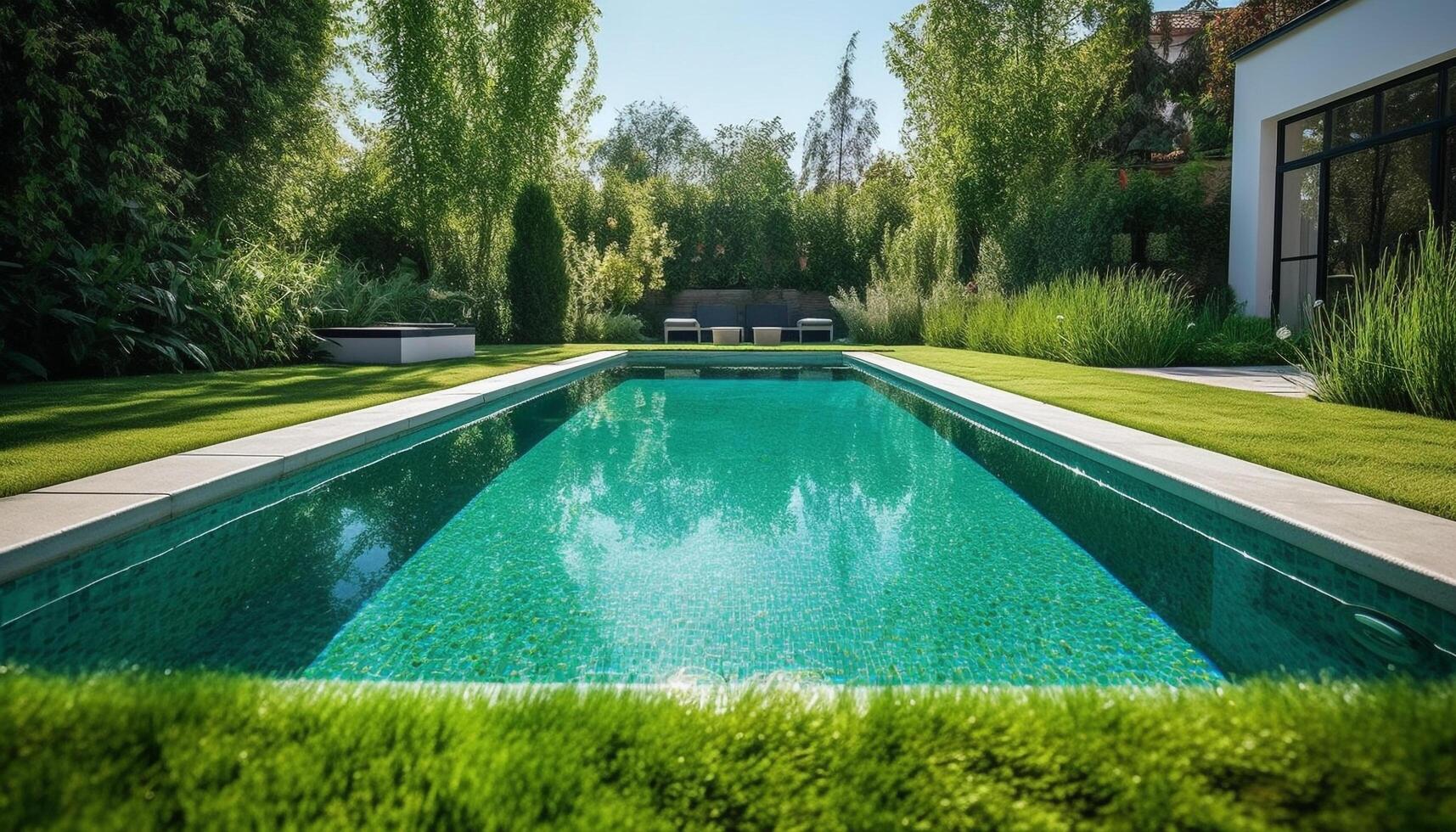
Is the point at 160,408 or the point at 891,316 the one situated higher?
the point at 891,316

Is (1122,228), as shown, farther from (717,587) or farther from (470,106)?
(717,587)

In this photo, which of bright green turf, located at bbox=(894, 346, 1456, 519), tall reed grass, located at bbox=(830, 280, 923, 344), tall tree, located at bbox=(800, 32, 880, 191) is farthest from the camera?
tall tree, located at bbox=(800, 32, 880, 191)

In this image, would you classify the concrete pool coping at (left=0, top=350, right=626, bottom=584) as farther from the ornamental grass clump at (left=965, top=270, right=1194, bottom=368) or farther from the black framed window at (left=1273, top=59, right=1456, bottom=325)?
the black framed window at (left=1273, top=59, right=1456, bottom=325)

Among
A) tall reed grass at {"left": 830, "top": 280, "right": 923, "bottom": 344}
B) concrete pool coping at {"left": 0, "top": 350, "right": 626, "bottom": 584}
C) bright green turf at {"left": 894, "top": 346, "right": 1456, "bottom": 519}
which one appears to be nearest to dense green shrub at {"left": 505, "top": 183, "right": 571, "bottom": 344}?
tall reed grass at {"left": 830, "top": 280, "right": 923, "bottom": 344}

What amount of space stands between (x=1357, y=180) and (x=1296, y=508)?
9215mm

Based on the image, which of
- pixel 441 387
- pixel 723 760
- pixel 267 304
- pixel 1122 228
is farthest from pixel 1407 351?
pixel 267 304

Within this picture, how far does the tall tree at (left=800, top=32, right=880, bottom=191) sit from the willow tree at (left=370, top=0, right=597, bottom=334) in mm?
23473

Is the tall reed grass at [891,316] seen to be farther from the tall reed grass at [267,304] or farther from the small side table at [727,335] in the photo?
the tall reed grass at [267,304]

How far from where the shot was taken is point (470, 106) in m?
14.9

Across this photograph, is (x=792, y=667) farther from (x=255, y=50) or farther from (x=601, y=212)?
(x=601, y=212)

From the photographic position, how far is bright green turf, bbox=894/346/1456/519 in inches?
120

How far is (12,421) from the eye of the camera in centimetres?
437

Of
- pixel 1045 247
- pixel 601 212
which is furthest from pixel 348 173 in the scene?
pixel 1045 247

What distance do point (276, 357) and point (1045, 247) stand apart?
10967mm
